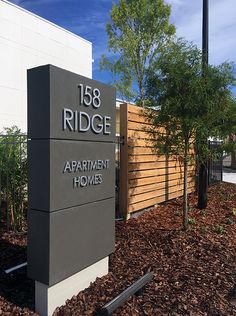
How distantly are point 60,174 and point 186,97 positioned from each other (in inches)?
117

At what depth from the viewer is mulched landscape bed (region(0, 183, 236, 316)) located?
11.3 ft

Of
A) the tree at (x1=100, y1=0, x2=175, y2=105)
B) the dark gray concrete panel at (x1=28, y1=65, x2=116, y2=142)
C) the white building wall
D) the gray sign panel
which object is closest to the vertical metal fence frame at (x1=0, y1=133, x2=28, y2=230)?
the gray sign panel

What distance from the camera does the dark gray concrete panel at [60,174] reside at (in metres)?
3.23

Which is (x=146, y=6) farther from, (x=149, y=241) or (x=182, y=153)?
(x=149, y=241)

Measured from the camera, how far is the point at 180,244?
5242 millimetres

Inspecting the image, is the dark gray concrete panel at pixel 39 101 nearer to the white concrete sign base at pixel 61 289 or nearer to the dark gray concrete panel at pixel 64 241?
the dark gray concrete panel at pixel 64 241

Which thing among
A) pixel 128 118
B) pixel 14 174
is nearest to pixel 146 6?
pixel 128 118

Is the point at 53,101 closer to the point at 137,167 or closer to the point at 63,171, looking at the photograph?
the point at 63,171

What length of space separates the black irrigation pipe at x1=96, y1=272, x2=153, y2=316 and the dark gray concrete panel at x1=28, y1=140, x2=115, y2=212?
1017 millimetres

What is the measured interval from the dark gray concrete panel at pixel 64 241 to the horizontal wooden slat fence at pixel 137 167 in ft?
8.52

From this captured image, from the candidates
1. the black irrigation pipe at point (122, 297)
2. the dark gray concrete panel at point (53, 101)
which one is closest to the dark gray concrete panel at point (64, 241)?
the black irrigation pipe at point (122, 297)

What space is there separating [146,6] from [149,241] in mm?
13062

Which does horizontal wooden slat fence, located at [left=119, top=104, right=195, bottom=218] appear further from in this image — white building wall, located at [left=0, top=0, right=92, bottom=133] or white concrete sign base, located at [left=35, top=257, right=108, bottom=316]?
white building wall, located at [left=0, top=0, right=92, bottom=133]

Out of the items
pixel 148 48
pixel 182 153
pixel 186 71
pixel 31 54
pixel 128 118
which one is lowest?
pixel 182 153
